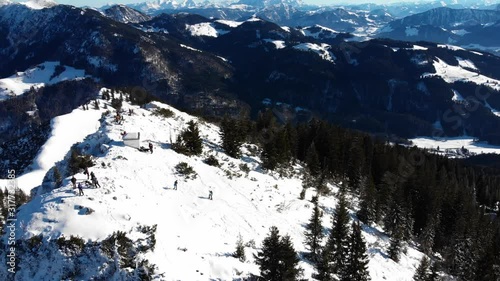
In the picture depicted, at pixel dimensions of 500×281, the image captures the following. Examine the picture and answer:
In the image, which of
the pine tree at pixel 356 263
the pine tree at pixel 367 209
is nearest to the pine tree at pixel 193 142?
the pine tree at pixel 356 263

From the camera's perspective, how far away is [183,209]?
3431 cm

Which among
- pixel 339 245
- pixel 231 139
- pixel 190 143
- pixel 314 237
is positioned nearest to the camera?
pixel 339 245

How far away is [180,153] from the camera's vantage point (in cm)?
4594

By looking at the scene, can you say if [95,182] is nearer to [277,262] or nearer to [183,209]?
[183,209]

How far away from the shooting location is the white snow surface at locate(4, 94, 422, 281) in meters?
27.1

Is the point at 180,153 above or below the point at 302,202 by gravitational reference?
above

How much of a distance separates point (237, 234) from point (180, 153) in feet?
52.6

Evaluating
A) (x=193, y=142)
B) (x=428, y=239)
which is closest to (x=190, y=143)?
(x=193, y=142)

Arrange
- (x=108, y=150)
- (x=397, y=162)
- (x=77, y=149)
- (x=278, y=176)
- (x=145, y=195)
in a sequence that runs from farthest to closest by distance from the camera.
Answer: (x=397, y=162) → (x=278, y=176) → (x=77, y=149) → (x=108, y=150) → (x=145, y=195)

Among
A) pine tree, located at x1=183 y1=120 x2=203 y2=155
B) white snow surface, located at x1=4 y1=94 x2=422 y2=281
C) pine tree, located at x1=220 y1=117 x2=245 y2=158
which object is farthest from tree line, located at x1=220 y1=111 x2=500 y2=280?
pine tree, located at x1=183 y1=120 x2=203 y2=155

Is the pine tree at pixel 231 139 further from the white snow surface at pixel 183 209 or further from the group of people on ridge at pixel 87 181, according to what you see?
the group of people on ridge at pixel 87 181

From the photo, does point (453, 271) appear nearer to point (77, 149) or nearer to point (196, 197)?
point (196, 197)

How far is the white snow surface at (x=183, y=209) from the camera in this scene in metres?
27.1

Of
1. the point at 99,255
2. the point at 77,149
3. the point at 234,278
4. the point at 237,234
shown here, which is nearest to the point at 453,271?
the point at 237,234
